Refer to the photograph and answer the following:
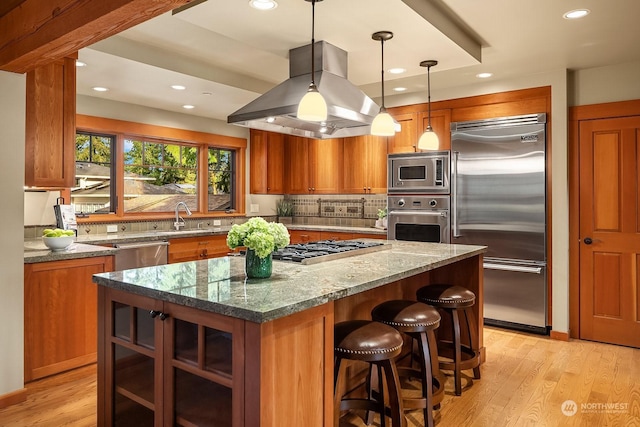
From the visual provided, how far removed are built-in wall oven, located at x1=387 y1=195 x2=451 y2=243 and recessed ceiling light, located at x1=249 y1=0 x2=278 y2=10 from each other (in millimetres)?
2903

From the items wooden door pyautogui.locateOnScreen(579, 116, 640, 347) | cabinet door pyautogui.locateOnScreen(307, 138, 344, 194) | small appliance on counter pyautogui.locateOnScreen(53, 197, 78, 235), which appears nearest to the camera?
small appliance on counter pyautogui.locateOnScreen(53, 197, 78, 235)

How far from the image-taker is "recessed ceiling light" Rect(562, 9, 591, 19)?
2.82 metres

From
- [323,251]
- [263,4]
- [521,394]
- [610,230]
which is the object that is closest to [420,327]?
[323,251]

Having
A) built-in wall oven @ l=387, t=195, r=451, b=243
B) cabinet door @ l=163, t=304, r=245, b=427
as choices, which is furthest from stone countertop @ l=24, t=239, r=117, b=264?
built-in wall oven @ l=387, t=195, r=451, b=243

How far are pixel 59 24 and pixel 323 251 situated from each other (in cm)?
187

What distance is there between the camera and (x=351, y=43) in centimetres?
316

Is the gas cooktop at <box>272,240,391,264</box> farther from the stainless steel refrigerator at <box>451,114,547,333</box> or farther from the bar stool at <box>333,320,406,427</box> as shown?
the stainless steel refrigerator at <box>451,114,547,333</box>

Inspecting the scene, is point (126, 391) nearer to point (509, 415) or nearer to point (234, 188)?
point (509, 415)

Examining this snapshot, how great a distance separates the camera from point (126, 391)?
2.14 m

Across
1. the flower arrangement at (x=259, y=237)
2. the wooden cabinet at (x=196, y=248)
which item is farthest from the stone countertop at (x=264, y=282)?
the wooden cabinet at (x=196, y=248)

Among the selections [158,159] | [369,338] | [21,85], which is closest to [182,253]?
[158,159]

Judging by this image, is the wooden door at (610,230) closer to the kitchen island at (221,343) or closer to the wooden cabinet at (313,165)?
the kitchen island at (221,343)

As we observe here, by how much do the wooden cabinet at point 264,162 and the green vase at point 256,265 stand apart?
4132 mm

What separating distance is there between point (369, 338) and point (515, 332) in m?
2.89
